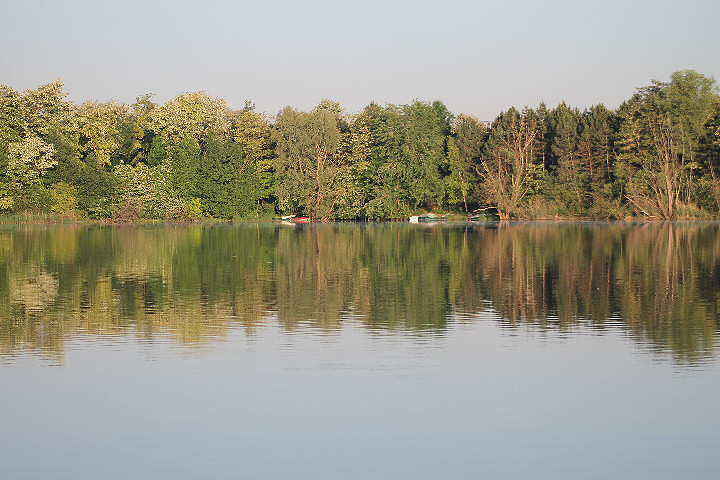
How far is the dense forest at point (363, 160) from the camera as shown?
85.4 m

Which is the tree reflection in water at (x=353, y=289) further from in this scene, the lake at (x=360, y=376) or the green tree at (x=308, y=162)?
the green tree at (x=308, y=162)

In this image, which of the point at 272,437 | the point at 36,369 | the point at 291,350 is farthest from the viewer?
the point at 291,350

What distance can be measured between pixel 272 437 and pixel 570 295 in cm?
1611

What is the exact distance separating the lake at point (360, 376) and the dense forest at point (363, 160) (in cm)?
5846

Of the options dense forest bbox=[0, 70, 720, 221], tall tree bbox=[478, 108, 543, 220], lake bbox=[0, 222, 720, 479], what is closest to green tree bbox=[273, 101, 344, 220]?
dense forest bbox=[0, 70, 720, 221]

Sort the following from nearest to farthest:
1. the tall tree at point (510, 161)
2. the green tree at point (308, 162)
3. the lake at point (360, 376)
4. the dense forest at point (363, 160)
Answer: the lake at point (360, 376) < the dense forest at point (363, 160) < the green tree at point (308, 162) < the tall tree at point (510, 161)

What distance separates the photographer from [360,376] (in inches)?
564

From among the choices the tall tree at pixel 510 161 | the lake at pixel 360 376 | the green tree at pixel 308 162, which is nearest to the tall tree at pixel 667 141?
the tall tree at pixel 510 161

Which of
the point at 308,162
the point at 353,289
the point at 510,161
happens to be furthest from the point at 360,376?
the point at 510,161

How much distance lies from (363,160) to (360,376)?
8291cm

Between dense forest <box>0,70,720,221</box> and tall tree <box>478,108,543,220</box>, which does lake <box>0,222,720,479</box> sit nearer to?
dense forest <box>0,70,720,221</box>

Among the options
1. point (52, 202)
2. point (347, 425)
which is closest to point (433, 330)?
point (347, 425)

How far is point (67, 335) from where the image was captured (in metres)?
18.2

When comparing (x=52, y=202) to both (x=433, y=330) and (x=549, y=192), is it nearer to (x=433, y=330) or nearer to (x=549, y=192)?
(x=549, y=192)
